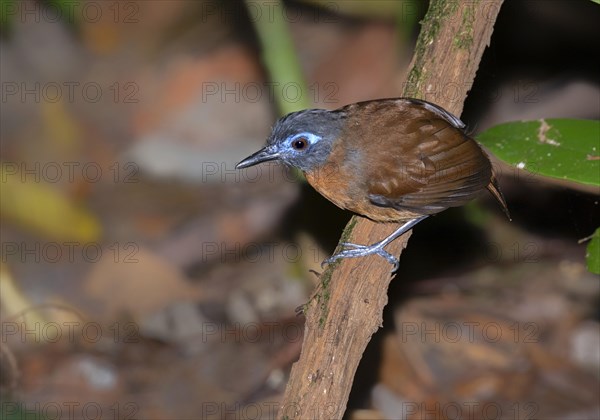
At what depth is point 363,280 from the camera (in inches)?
139

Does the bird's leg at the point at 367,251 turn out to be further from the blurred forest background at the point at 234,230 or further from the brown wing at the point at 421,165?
the blurred forest background at the point at 234,230

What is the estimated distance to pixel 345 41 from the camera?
7.13 metres

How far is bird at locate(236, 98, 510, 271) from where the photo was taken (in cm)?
379

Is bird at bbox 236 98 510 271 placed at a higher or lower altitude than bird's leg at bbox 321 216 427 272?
higher

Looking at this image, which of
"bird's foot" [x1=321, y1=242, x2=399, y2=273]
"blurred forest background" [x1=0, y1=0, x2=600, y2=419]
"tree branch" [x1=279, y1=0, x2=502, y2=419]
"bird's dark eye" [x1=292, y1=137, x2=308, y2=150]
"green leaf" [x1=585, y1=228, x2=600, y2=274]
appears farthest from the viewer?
"blurred forest background" [x1=0, y1=0, x2=600, y2=419]

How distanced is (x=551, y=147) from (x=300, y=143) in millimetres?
1102

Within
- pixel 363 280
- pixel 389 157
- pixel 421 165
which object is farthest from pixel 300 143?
pixel 363 280

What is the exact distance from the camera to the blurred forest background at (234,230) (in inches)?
199

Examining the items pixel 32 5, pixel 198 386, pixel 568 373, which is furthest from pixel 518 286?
pixel 32 5

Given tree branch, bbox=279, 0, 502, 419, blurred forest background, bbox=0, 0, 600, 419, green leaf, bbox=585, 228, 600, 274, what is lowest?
blurred forest background, bbox=0, 0, 600, 419

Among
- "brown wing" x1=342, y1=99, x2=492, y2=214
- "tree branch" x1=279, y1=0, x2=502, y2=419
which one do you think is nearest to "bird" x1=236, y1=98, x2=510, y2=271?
"brown wing" x1=342, y1=99, x2=492, y2=214

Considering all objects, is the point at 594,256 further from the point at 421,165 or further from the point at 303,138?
the point at 303,138

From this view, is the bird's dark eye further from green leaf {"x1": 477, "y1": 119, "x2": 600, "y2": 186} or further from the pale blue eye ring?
green leaf {"x1": 477, "y1": 119, "x2": 600, "y2": 186}

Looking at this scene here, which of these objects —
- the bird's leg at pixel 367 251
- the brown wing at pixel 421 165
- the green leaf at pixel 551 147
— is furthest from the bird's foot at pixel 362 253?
the green leaf at pixel 551 147
